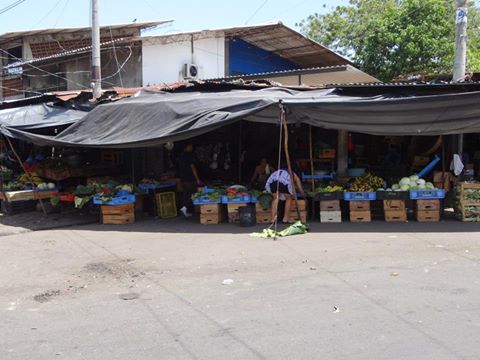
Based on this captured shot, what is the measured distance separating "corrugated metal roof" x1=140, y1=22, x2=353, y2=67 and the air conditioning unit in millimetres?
1058

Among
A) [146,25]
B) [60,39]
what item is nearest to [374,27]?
[146,25]

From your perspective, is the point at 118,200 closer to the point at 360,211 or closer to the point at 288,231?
the point at 288,231

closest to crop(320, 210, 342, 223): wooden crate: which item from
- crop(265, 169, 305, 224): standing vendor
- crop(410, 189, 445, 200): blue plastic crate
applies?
crop(265, 169, 305, 224): standing vendor

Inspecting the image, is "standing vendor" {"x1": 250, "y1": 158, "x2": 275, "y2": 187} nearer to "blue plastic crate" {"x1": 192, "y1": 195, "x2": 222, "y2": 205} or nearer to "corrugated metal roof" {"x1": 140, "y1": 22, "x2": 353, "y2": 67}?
"blue plastic crate" {"x1": 192, "y1": 195, "x2": 222, "y2": 205}

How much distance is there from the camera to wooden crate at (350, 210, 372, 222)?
10.4 metres

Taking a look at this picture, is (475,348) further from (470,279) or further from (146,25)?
(146,25)

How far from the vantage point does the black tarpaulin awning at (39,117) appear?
12.5 metres

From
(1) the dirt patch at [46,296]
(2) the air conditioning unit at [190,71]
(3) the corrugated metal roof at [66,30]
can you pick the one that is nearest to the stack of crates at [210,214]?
(1) the dirt patch at [46,296]

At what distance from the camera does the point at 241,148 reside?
13242 millimetres

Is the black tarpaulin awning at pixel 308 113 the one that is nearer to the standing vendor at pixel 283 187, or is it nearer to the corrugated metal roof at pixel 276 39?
the standing vendor at pixel 283 187

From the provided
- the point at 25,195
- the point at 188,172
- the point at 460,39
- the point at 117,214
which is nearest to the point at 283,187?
the point at 188,172

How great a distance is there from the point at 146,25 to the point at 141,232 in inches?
472

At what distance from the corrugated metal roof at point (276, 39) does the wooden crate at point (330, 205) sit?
26.6 ft

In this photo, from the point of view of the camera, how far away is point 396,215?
10336 mm
